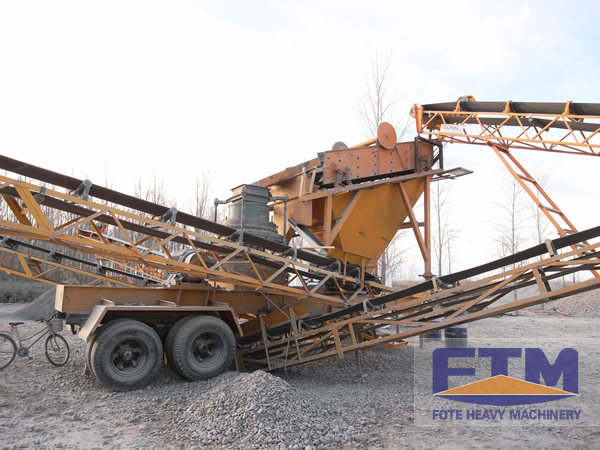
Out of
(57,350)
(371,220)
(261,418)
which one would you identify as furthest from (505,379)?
(57,350)

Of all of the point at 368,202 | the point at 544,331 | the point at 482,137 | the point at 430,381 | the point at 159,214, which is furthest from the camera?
the point at 544,331

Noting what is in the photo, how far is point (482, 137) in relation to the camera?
510 inches

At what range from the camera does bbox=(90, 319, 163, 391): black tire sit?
20.2ft

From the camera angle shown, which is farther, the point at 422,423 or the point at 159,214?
the point at 159,214

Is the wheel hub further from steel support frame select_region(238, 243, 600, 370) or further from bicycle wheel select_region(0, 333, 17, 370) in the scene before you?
bicycle wheel select_region(0, 333, 17, 370)

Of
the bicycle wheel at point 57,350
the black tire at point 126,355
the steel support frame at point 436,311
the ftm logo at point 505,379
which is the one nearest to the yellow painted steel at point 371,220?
the steel support frame at point 436,311

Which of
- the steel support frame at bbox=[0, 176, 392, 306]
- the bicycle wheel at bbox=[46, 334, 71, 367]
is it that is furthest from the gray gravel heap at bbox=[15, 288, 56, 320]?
the steel support frame at bbox=[0, 176, 392, 306]

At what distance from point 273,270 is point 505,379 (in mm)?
3999

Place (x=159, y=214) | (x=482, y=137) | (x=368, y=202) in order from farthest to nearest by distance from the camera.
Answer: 1. (x=482, y=137)
2. (x=368, y=202)
3. (x=159, y=214)

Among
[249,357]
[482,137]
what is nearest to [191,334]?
[249,357]

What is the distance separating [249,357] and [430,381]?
3031 mm

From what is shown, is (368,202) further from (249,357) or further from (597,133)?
(597,133)

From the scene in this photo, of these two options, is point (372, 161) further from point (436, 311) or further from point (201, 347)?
point (201, 347)

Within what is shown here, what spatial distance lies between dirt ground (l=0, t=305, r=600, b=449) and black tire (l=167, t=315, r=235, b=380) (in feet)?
0.66
